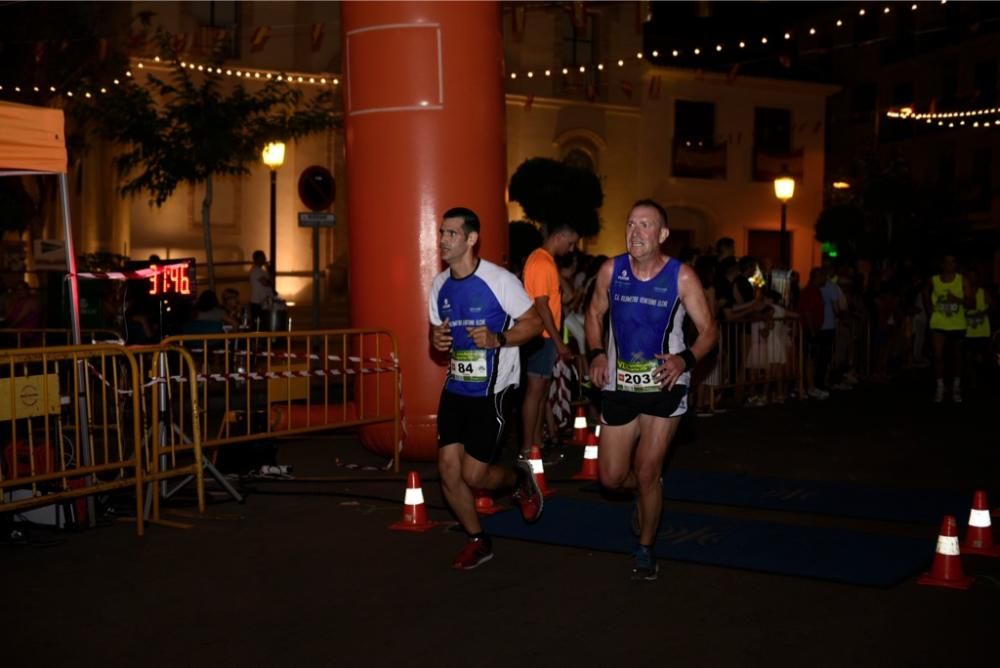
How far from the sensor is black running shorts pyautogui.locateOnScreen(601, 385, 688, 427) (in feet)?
22.9

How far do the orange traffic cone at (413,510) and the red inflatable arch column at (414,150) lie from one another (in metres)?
3.11

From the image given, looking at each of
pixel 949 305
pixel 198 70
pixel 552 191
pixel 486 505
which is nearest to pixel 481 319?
pixel 486 505

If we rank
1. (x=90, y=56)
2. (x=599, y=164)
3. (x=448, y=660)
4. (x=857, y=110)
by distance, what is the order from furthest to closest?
(x=857, y=110)
(x=599, y=164)
(x=90, y=56)
(x=448, y=660)

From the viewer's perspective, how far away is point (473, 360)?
24.3 feet

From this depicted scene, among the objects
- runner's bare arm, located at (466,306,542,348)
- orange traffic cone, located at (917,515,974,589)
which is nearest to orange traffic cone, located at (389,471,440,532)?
runner's bare arm, located at (466,306,542,348)

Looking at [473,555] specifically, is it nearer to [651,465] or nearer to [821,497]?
[651,465]

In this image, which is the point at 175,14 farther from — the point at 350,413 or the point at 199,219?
the point at 350,413

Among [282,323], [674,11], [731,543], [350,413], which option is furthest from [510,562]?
[674,11]

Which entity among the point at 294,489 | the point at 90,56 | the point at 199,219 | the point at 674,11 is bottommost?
the point at 294,489

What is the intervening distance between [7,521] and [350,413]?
3874mm

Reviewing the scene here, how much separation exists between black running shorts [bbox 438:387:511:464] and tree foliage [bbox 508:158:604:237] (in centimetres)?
2410

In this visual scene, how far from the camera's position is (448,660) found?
5570 mm

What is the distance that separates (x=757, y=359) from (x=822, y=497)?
775 cm

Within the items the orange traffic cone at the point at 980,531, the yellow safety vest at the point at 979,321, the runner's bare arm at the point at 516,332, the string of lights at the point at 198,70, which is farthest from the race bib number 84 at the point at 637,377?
the string of lights at the point at 198,70
